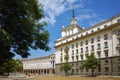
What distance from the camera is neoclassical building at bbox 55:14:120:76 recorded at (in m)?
57.0

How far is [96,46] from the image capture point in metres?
65.0

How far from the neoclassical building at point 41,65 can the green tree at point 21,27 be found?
314 ft

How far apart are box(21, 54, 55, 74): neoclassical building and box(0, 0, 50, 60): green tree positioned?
314 feet

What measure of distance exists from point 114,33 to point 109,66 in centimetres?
1017

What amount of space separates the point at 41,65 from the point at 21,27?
11482 centimetres

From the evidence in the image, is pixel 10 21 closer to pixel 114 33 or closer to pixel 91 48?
pixel 114 33

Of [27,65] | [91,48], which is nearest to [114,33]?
[91,48]

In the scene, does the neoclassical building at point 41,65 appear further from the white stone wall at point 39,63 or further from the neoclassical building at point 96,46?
the neoclassical building at point 96,46

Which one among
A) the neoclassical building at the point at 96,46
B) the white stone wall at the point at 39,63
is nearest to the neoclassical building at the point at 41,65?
the white stone wall at the point at 39,63

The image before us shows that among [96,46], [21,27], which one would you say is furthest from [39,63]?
[21,27]

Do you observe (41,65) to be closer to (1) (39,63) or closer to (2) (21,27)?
(1) (39,63)

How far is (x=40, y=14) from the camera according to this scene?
9539 mm

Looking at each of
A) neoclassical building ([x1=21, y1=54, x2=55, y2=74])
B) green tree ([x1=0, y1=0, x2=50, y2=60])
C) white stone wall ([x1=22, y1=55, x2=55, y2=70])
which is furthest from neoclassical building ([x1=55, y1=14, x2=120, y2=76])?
green tree ([x1=0, y1=0, x2=50, y2=60])

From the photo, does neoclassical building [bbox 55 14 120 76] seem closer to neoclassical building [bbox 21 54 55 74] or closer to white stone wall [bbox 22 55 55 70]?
neoclassical building [bbox 21 54 55 74]
